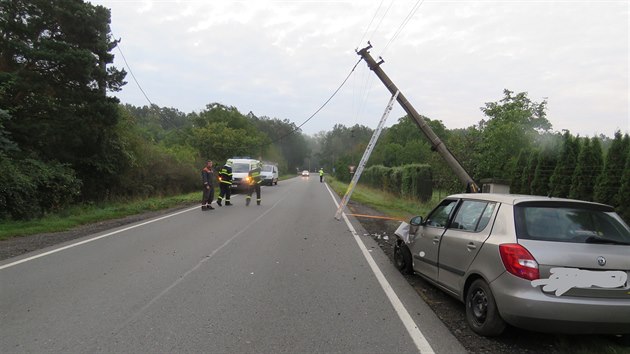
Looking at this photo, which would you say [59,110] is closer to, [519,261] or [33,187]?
[33,187]

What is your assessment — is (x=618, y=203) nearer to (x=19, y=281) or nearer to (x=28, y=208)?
(x=19, y=281)

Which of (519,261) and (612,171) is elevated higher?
(612,171)

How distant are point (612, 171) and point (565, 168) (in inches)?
120

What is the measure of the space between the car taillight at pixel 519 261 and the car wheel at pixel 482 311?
384mm

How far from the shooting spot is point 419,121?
57.2 ft

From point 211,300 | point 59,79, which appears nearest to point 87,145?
point 59,79

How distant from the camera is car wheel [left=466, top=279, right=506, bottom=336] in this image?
4398mm

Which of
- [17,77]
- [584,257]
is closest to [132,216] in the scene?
[17,77]

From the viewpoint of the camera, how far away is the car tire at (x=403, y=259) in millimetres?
7273

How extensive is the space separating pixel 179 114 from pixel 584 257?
449 feet

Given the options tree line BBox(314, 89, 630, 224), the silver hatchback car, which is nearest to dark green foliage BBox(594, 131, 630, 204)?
tree line BBox(314, 89, 630, 224)

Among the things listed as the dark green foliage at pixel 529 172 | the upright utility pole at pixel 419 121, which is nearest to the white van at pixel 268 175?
the upright utility pole at pixel 419 121

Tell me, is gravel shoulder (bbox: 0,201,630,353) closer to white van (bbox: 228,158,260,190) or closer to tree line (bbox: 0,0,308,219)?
tree line (bbox: 0,0,308,219)

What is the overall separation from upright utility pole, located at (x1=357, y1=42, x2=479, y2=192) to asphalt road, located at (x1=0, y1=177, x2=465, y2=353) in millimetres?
8589
